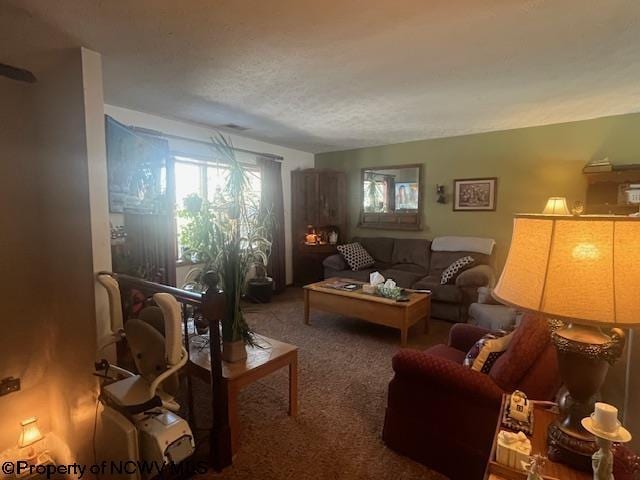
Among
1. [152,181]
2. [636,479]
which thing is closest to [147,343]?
[636,479]

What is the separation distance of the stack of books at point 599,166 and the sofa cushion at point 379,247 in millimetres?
2525

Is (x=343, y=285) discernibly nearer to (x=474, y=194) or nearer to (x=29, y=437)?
(x=474, y=194)

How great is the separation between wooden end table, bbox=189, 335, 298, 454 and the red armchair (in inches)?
26.2

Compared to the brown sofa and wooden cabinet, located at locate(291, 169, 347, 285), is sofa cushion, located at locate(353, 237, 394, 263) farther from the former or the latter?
wooden cabinet, located at locate(291, 169, 347, 285)

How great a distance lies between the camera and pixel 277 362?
208 cm

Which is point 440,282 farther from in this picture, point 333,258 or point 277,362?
point 277,362

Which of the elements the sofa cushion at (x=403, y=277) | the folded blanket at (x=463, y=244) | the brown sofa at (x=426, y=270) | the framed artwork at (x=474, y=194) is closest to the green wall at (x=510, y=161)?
the framed artwork at (x=474, y=194)

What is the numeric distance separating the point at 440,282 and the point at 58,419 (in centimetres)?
398

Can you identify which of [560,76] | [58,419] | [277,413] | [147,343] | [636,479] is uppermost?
[560,76]

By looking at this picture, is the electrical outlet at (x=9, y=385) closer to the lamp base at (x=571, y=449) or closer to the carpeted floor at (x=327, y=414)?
the carpeted floor at (x=327, y=414)

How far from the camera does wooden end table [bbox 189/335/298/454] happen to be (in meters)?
1.83

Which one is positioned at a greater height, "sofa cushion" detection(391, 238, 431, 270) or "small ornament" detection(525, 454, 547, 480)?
"sofa cushion" detection(391, 238, 431, 270)

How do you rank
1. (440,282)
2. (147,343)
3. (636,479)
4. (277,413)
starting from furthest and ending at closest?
(440,282) → (277,413) → (147,343) → (636,479)

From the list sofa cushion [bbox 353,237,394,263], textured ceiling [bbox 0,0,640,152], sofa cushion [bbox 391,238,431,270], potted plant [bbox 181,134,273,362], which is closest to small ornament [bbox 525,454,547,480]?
potted plant [bbox 181,134,273,362]
